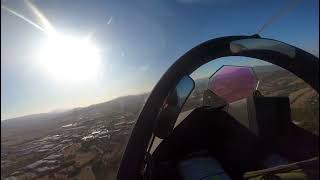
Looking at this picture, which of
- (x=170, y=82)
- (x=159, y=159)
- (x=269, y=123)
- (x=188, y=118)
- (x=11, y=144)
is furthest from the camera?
(x=11, y=144)

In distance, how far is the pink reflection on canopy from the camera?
5570 millimetres

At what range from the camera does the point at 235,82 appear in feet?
18.4

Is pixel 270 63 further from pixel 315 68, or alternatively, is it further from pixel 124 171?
pixel 124 171

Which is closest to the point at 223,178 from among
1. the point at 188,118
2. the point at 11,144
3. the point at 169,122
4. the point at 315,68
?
the point at 169,122

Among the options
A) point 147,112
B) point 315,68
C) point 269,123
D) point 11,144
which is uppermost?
point 315,68

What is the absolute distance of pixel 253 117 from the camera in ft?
16.1

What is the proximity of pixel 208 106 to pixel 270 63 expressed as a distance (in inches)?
77.3

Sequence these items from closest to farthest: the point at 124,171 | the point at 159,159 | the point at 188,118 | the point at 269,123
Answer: the point at 124,171 < the point at 269,123 < the point at 159,159 < the point at 188,118

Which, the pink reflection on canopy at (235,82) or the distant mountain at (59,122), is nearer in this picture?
the pink reflection on canopy at (235,82)

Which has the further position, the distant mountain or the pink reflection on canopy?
the distant mountain

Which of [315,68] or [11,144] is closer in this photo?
[315,68]

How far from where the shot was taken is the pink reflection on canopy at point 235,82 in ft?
18.3

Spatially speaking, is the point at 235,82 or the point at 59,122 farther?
the point at 59,122

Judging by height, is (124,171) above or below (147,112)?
below
